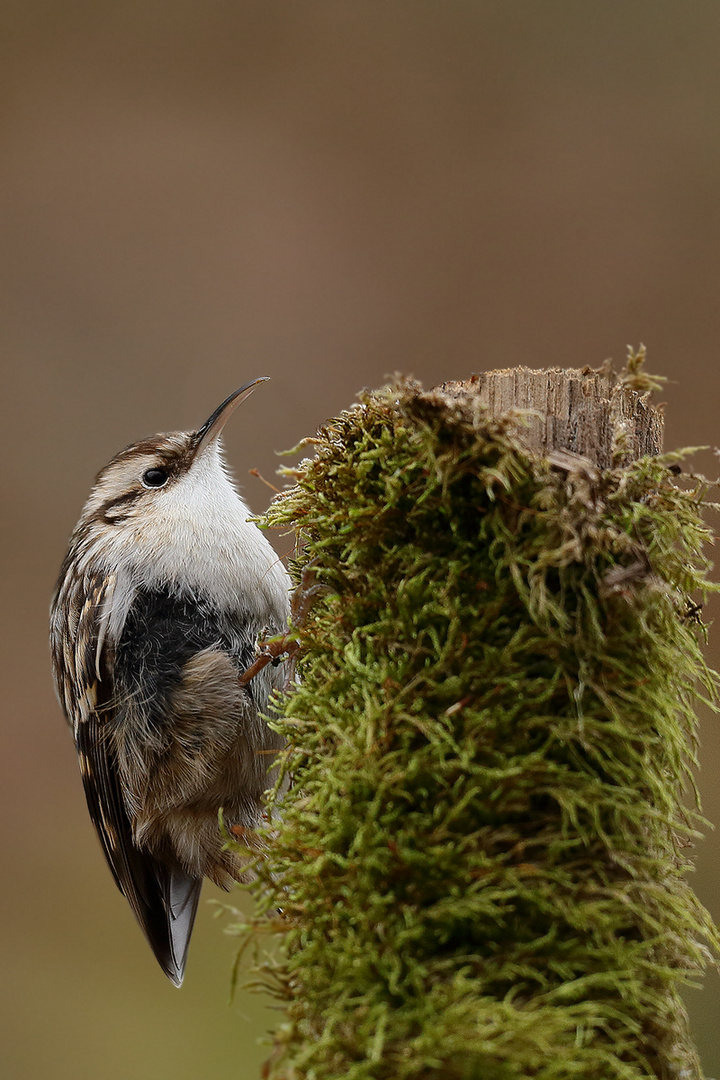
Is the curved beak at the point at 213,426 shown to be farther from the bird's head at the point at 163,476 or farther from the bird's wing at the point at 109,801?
the bird's wing at the point at 109,801

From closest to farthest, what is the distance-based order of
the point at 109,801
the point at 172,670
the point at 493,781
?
the point at 493,781
the point at 172,670
the point at 109,801

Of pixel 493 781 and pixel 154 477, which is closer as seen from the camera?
pixel 493 781

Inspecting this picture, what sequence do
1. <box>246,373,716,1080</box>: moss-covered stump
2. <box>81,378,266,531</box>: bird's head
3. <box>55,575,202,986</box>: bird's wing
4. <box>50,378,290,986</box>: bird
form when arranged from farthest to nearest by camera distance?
1. <box>81,378,266,531</box>: bird's head
2. <box>55,575,202,986</box>: bird's wing
3. <box>50,378,290,986</box>: bird
4. <box>246,373,716,1080</box>: moss-covered stump

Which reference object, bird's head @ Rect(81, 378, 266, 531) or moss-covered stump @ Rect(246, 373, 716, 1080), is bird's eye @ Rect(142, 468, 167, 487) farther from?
moss-covered stump @ Rect(246, 373, 716, 1080)

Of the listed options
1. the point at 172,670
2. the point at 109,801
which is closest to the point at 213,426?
the point at 172,670

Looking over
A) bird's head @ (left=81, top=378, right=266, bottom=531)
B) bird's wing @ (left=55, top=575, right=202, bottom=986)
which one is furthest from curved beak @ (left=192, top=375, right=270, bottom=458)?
bird's wing @ (left=55, top=575, right=202, bottom=986)

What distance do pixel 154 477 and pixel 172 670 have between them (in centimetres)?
66

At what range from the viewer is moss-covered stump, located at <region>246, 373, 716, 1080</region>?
1247 mm

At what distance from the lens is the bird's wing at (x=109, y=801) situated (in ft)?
8.45

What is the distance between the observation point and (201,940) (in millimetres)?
5707

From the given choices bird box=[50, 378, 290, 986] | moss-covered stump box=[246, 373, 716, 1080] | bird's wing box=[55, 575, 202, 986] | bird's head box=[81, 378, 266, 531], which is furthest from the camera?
bird's head box=[81, 378, 266, 531]

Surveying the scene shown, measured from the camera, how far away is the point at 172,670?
8.05 feet

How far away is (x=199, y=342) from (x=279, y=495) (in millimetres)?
5245

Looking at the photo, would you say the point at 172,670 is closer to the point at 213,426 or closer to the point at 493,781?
the point at 213,426
